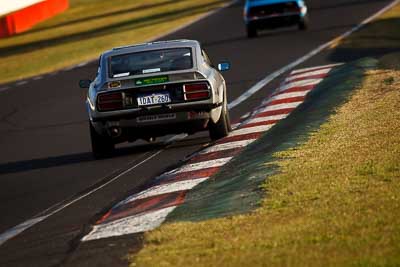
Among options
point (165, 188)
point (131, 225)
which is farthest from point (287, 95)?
point (131, 225)

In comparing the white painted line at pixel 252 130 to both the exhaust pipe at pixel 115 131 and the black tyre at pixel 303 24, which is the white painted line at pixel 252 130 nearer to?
the exhaust pipe at pixel 115 131

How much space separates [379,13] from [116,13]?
2010cm

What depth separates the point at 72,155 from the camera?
15.9 metres

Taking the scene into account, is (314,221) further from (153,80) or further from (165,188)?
(153,80)

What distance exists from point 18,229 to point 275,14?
2748 cm

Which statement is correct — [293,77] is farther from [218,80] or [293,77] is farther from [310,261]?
[310,261]

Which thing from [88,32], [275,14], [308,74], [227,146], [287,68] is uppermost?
[227,146]

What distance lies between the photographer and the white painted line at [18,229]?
964 centimetres

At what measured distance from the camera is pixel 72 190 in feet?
40.3

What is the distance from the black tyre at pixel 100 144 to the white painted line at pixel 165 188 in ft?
12.8

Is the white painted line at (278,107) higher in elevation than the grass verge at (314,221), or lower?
lower

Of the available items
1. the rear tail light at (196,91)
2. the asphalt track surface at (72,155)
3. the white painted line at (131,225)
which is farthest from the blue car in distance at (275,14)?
the white painted line at (131,225)

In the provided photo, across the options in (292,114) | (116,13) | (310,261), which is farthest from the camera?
(116,13)

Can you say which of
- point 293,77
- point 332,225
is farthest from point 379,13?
point 332,225
